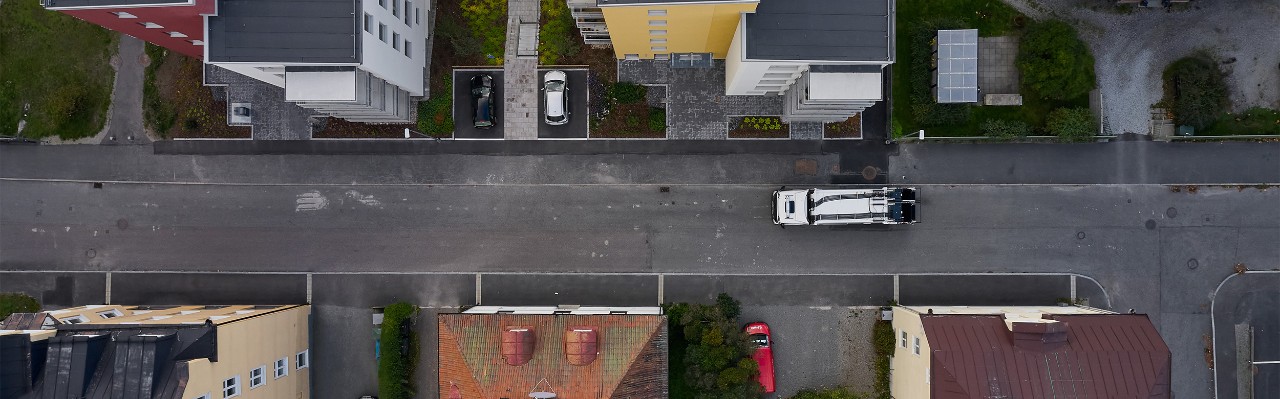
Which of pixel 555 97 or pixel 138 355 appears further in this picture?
Result: pixel 555 97

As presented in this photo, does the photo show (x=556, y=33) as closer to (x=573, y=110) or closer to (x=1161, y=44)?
(x=573, y=110)

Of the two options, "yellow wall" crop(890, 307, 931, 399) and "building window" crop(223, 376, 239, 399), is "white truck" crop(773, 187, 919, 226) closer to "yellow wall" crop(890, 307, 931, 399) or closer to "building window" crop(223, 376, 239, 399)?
"yellow wall" crop(890, 307, 931, 399)

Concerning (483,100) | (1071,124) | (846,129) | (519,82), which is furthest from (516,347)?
(1071,124)

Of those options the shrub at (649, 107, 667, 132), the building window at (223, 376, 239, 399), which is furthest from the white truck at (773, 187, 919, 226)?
the building window at (223, 376, 239, 399)

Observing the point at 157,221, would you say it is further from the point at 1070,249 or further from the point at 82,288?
the point at 1070,249

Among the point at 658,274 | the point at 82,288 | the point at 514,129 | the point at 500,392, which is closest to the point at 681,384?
the point at 658,274

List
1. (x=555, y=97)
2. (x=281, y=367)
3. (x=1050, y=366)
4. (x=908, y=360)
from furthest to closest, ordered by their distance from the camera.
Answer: (x=555, y=97) < (x=281, y=367) < (x=908, y=360) < (x=1050, y=366)

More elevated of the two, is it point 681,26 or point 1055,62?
point 681,26
